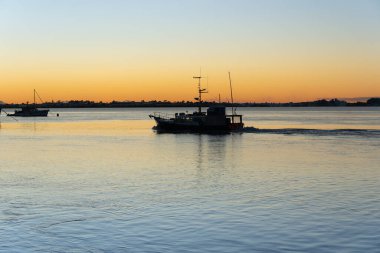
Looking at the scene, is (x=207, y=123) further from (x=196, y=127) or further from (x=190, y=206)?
(x=190, y=206)

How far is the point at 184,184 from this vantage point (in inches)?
1364

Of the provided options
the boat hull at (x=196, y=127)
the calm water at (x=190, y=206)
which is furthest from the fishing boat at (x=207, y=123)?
the calm water at (x=190, y=206)

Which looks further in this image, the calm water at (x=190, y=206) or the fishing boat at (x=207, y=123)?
the fishing boat at (x=207, y=123)

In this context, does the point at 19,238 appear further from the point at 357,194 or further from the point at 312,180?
the point at 312,180

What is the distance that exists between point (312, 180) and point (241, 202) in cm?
1022

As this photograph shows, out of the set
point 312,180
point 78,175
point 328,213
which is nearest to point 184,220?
point 328,213

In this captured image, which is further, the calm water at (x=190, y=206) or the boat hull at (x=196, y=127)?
the boat hull at (x=196, y=127)

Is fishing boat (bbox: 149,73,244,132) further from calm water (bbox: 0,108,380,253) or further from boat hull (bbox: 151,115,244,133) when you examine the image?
calm water (bbox: 0,108,380,253)

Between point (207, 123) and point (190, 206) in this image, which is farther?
point (207, 123)

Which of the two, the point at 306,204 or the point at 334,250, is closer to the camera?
the point at 334,250

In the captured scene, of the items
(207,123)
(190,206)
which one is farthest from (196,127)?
(190,206)

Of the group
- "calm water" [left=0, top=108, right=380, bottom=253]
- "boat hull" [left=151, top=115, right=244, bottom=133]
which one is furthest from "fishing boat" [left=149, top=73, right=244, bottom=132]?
"calm water" [left=0, top=108, right=380, bottom=253]

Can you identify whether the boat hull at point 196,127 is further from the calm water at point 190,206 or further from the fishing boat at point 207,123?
the calm water at point 190,206

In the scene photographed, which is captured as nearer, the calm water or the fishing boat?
the calm water
